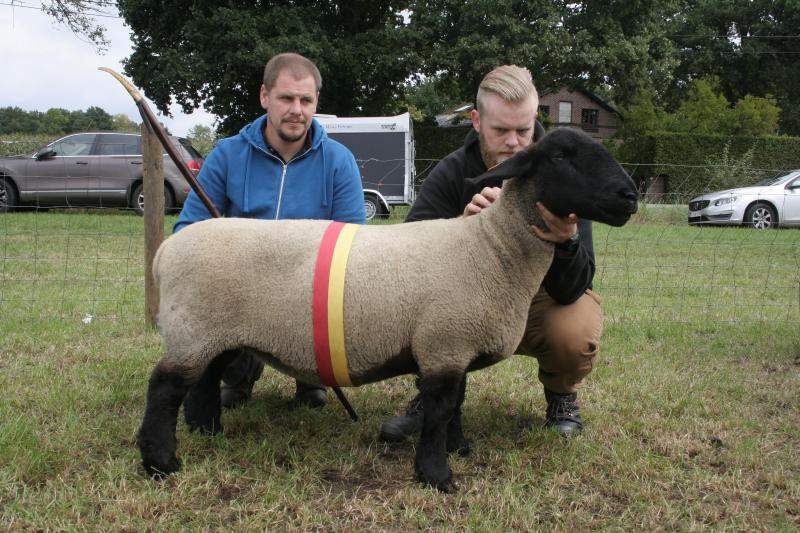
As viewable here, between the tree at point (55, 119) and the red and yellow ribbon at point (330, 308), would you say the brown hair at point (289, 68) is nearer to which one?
the red and yellow ribbon at point (330, 308)

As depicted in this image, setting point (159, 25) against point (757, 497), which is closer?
point (757, 497)

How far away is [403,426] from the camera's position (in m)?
3.64

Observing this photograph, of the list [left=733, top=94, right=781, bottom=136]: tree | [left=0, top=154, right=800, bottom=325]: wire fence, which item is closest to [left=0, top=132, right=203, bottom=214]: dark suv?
[left=0, top=154, right=800, bottom=325]: wire fence

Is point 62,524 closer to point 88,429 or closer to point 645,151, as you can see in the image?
point 88,429

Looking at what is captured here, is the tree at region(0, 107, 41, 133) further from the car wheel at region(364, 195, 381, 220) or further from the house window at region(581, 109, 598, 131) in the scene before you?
the car wheel at region(364, 195, 381, 220)

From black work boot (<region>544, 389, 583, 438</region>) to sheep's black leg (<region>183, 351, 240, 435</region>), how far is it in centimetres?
181

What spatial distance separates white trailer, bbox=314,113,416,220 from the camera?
17.7m

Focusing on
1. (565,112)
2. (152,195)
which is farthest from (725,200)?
(565,112)

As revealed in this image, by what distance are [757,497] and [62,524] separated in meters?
2.88

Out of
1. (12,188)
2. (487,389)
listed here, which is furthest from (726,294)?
(12,188)

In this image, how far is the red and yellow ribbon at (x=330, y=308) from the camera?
2.94 m

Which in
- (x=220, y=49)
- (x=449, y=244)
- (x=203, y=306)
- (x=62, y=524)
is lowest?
(x=62, y=524)

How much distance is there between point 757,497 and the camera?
2.93 metres

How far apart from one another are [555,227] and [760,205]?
13.9 metres
